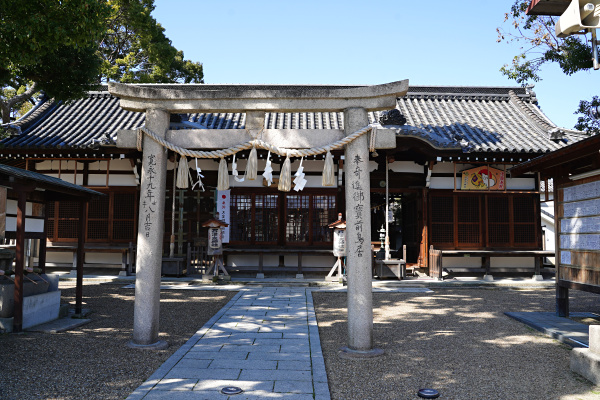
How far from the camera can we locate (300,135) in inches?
235

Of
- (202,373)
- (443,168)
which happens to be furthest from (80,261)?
(443,168)

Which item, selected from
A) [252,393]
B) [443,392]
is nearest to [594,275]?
[443,392]

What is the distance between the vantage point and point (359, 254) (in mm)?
5633

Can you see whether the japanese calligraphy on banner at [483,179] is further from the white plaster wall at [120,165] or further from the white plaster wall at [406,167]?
the white plaster wall at [120,165]

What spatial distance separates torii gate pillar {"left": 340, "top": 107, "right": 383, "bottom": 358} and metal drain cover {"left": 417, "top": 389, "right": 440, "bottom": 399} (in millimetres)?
1242

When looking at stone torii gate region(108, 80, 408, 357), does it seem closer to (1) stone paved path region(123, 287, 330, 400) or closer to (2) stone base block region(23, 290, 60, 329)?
(1) stone paved path region(123, 287, 330, 400)

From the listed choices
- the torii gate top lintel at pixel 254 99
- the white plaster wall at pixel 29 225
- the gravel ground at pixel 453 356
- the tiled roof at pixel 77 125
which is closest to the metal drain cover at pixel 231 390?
the gravel ground at pixel 453 356

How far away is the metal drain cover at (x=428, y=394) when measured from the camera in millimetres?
4227

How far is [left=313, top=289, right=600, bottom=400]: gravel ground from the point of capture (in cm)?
448

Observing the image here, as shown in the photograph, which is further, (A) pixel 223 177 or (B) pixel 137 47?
(B) pixel 137 47

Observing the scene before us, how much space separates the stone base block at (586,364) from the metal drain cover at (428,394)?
1962mm

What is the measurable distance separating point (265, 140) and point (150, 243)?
2280mm

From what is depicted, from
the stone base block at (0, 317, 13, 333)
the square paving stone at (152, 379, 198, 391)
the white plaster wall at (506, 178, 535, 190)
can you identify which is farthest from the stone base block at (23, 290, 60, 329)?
the white plaster wall at (506, 178, 535, 190)

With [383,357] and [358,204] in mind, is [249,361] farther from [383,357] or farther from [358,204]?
[358,204]
